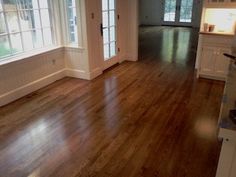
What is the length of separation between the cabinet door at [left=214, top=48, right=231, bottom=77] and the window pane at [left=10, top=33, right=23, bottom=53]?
3.56 meters

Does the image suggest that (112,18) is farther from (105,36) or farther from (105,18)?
(105,36)

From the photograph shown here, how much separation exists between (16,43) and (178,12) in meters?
9.56

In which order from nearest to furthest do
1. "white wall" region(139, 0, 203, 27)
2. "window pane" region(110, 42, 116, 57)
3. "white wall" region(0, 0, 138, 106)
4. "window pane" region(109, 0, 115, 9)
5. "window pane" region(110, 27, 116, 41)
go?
"white wall" region(0, 0, 138, 106) → "window pane" region(109, 0, 115, 9) → "window pane" region(110, 27, 116, 41) → "window pane" region(110, 42, 116, 57) → "white wall" region(139, 0, 203, 27)

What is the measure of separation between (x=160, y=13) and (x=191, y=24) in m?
1.68

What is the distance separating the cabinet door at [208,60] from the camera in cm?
443

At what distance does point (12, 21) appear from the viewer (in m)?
3.70

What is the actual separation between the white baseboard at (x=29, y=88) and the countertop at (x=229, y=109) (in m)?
3.21

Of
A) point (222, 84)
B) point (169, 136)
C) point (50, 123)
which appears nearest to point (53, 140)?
point (50, 123)

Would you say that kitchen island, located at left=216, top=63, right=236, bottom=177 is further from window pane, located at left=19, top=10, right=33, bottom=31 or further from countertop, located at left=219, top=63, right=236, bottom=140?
window pane, located at left=19, top=10, right=33, bottom=31

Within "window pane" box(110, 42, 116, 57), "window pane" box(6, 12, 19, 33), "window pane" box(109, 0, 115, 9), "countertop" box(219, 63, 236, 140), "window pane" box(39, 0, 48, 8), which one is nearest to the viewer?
"countertop" box(219, 63, 236, 140)

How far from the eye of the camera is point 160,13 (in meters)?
12.0

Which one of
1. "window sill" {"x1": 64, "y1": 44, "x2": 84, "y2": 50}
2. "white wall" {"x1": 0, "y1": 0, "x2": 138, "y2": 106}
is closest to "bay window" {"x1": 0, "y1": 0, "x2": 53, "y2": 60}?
"white wall" {"x1": 0, "y1": 0, "x2": 138, "y2": 106}

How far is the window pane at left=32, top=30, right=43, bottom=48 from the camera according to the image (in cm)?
418

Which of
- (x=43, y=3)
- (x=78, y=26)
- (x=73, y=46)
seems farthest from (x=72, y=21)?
(x=43, y=3)
